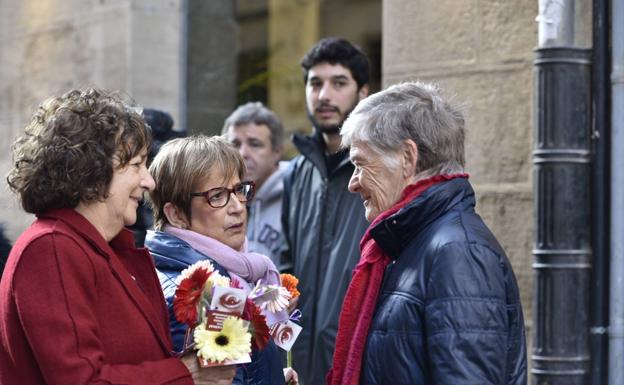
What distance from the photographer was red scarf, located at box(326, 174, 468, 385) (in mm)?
3531

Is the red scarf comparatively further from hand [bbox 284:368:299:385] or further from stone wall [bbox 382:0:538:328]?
stone wall [bbox 382:0:538:328]

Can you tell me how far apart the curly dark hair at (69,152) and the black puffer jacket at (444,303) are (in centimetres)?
82

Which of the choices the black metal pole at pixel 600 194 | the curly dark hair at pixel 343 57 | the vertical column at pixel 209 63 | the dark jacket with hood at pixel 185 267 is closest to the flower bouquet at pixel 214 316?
the dark jacket with hood at pixel 185 267

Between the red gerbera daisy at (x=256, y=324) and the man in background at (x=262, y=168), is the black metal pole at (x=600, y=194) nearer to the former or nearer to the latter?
the man in background at (x=262, y=168)

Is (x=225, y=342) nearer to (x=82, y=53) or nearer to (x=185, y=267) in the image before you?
(x=185, y=267)

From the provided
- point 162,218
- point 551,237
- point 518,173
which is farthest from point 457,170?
point 518,173

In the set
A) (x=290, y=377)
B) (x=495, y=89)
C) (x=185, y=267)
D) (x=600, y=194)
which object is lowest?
(x=290, y=377)

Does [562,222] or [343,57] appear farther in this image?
[343,57]

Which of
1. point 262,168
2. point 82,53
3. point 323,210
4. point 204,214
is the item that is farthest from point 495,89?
point 82,53

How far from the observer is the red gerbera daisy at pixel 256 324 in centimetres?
337

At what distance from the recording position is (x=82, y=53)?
25.8 ft

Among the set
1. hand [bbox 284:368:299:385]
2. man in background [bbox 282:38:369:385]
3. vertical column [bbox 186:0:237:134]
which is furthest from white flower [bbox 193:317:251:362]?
vertical column [bbox 186:0:237:134]

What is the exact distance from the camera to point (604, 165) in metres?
5.17

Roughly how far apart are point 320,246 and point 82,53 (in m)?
3.12
